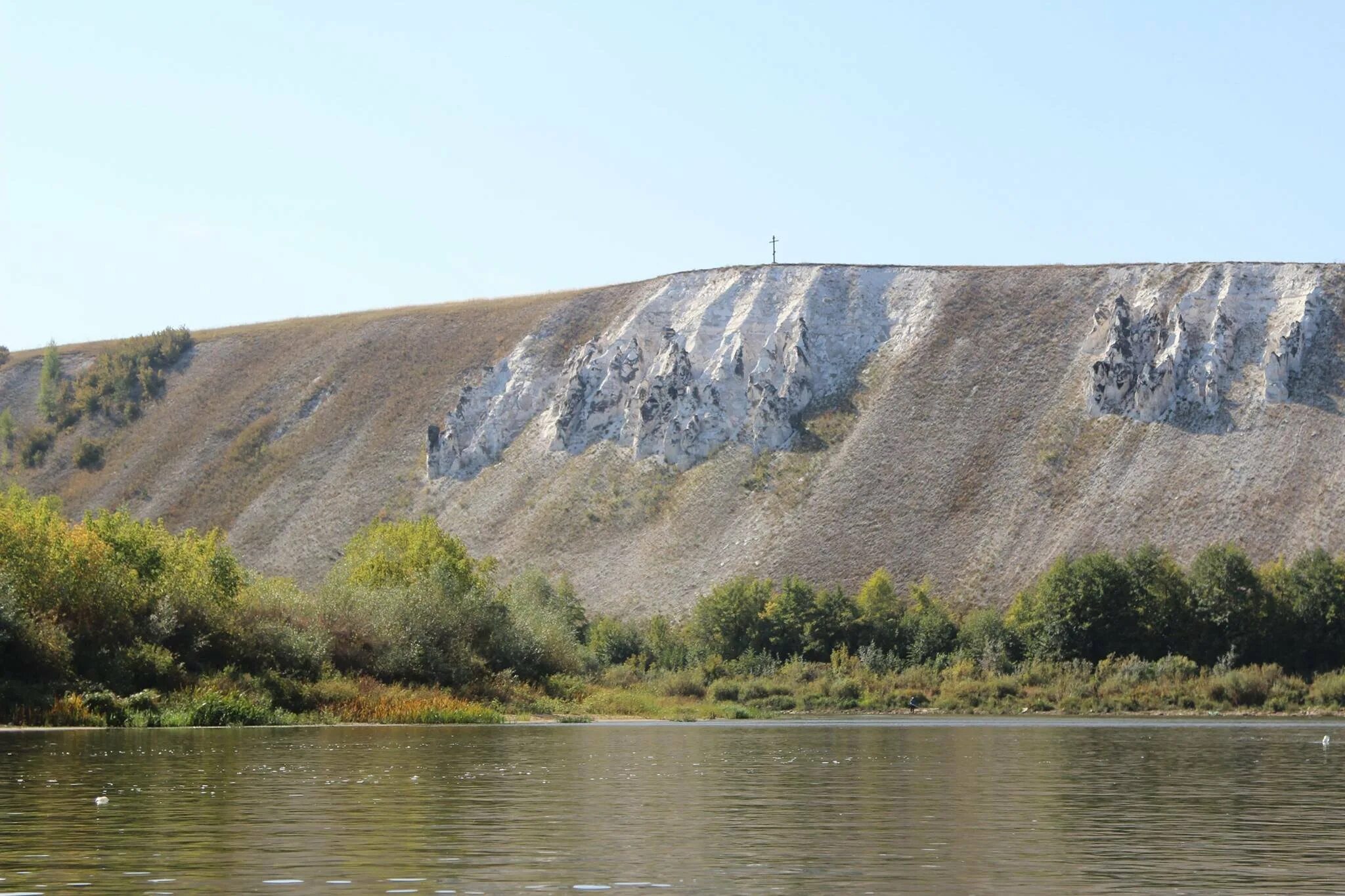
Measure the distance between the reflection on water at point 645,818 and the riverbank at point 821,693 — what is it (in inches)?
524

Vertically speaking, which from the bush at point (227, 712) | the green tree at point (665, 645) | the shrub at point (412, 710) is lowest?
the green tree at point (665, 645)

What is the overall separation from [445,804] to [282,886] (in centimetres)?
948

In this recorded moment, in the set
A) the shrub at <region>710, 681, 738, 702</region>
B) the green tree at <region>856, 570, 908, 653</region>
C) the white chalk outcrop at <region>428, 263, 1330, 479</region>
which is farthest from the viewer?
the white chalk outcrop at <region>428, 263, 1330, 479</region>

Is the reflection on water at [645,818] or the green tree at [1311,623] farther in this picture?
the green tree at [1311,623]

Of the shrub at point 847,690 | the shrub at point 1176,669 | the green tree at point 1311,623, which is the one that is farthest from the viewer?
the green tree at point 1311,623

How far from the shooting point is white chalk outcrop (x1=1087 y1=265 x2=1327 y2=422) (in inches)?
4688

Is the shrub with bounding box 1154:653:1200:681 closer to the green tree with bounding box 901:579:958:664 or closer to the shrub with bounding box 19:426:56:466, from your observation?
the green tree with bounding box 901:579:958:664

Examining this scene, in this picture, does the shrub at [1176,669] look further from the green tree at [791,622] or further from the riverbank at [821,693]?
the green tree at [791,622]

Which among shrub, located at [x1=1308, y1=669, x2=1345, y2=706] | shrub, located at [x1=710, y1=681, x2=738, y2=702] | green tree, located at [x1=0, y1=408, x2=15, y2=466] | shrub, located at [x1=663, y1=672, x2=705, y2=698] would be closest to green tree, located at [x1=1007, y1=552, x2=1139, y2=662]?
shrub, located at [x1=1308, y1=669, x2=1345, y2=706]

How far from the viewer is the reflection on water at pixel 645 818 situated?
55.4ft

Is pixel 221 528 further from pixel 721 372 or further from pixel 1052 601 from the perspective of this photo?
pixel 1052 601

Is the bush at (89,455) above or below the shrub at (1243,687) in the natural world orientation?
above

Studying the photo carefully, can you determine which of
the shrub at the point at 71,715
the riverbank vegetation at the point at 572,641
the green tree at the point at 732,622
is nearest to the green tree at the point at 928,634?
the riverbank vegetation at the point at 572,641

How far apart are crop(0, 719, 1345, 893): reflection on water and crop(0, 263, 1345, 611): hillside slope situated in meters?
69.0
